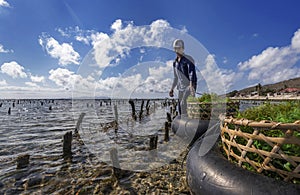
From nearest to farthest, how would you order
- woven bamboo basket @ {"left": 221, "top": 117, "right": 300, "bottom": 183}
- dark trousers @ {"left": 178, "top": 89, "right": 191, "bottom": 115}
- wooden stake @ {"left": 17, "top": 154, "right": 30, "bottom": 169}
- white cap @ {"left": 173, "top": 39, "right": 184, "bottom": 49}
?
woven bamboo basket @ {"left": 221, "top": 117, "right": 300, "bottom": 183}
wooden stake @ {"left": 17, "top": 154, "right": 30, "bottom": 169}
white cap @ {"left": 173, "top": 39, "right": 184, "bottom": 49}
dark trousers @ {"left": 178, "top": 89, "right": 191, "bottom": 115}

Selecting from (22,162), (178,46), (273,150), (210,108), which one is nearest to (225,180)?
(273,150)

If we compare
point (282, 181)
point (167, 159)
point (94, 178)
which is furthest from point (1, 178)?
point (282, 181)

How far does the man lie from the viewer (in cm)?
743

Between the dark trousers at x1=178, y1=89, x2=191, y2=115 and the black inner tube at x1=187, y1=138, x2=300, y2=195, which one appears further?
the dark trousers at x1=178, y1=89, x2=191, y2=115

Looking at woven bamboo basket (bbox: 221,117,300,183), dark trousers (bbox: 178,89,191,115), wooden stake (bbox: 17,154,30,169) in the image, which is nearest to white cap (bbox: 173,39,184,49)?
dark trousers (bbox: 178,89,191,115)

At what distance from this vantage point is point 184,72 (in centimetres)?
772

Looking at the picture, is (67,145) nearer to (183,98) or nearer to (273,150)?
(183,98)

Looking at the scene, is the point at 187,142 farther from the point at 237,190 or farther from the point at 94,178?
the point at 237,190

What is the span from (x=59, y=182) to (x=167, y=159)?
9.78 ft

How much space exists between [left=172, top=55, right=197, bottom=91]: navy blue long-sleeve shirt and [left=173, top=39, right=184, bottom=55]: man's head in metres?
0.27

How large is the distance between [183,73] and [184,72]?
60 millimetres

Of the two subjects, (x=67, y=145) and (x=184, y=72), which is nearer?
(x=67, y=145)

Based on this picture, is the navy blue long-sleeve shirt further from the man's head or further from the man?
the man's head

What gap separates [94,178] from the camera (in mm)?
4520
